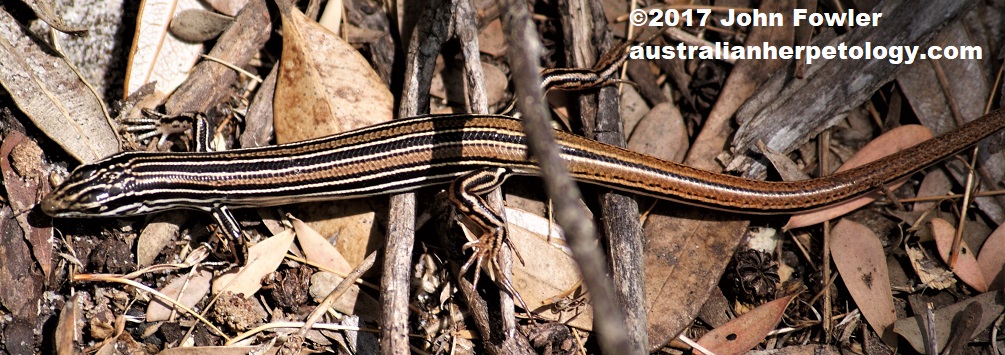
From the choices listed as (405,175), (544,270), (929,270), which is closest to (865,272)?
(929,270)

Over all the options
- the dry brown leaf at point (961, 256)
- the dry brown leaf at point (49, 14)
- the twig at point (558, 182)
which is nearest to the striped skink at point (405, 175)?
the dry brown leaf at point (961, 256)

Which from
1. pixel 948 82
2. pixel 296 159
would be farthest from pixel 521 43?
pixel 948 82

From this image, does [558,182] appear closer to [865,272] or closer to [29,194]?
[865,272]

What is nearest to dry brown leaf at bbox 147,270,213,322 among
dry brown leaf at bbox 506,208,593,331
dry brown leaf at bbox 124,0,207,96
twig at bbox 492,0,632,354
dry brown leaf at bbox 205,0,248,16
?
dry brown leaf at bbox 124,0,207,96

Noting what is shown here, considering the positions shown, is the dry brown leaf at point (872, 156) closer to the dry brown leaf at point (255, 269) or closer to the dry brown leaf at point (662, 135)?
the dry brown leaf at point (662, 135)

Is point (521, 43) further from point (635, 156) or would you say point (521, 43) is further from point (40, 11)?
point (40, 11)

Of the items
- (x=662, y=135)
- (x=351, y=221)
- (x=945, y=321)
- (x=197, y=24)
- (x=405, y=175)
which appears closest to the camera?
(x=405, y=175)
